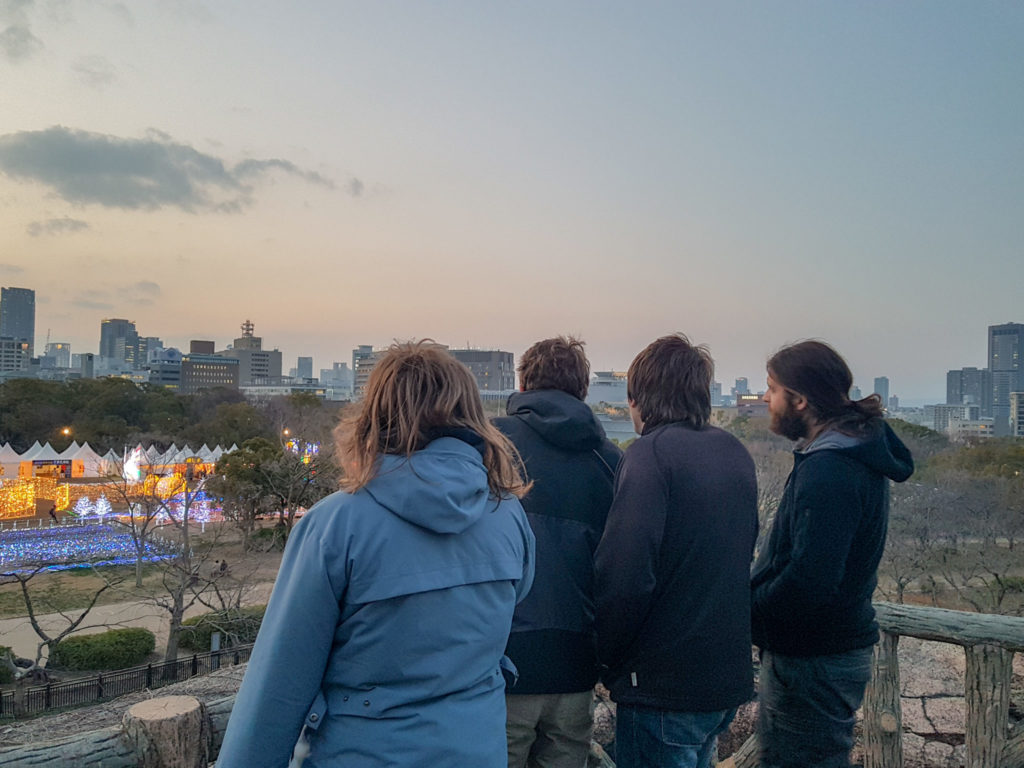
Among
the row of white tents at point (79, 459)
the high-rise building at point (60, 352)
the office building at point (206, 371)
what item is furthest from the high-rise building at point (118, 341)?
the row of white tents at point (79, 459)

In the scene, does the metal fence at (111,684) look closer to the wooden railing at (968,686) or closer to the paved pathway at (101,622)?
the paved pathway at (101,622)

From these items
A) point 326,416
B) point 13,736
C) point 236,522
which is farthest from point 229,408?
point 13,736

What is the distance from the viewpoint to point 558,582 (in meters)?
1.72

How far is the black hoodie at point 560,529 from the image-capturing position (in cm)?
168

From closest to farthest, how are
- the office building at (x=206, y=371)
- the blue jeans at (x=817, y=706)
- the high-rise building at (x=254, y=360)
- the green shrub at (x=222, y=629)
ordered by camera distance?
the blue jeans at (x=817, y=706)
the green shrub at (x=222, y=629)
the office building at (x=206, y=371)
the high-rise building at (x=254, y=360)

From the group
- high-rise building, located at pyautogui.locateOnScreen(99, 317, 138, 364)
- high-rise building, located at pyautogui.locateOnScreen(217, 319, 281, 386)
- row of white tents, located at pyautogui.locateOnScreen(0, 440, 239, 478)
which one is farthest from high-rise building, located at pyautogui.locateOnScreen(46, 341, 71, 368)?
row of white tents, located at pyautogui.locateOnScreen(0, 440, 239, 478)

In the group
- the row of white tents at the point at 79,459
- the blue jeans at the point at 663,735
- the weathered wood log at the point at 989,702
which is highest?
the blue jeans at the point at 663,735

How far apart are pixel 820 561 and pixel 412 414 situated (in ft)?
3.96

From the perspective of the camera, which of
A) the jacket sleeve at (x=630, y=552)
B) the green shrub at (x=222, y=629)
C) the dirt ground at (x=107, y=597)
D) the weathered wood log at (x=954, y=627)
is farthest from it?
the dirt ground at (x=107, y=597)

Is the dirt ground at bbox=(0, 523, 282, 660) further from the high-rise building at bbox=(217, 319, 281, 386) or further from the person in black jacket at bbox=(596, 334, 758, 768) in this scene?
the high-rise building at bbox=(217, 319, 281, 386)

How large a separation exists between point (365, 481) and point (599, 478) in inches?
32.6

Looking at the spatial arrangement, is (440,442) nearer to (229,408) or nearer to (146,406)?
(229,408)

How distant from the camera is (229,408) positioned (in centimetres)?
3269

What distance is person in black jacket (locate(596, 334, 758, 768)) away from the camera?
1.64 metres
